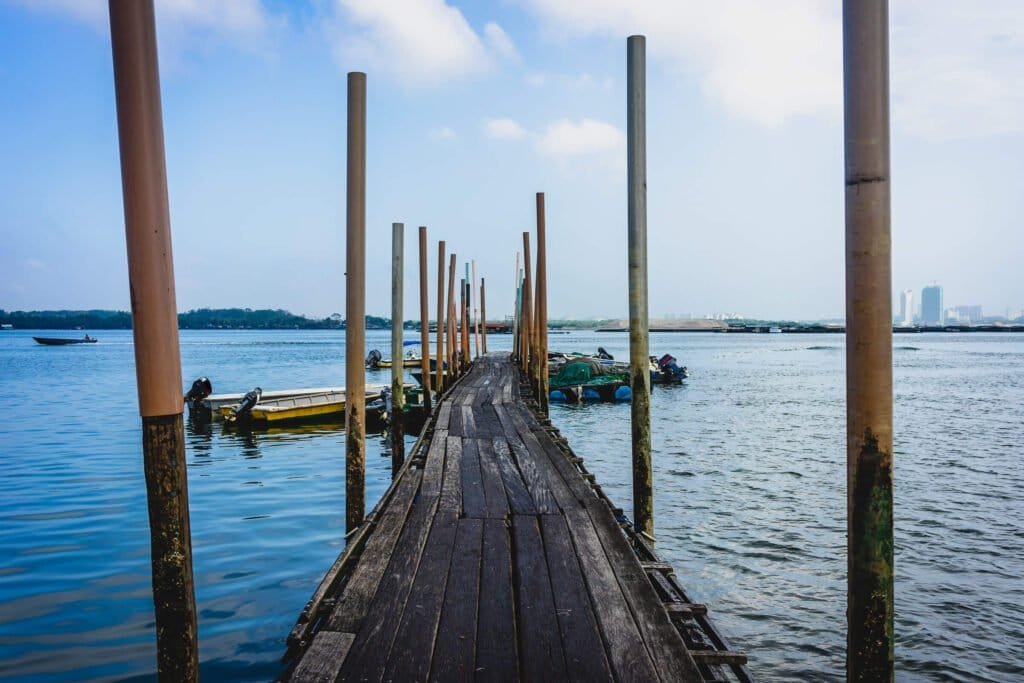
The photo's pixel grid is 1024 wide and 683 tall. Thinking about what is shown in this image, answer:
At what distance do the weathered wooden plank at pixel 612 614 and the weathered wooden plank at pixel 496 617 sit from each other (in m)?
0.50

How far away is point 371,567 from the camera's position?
5.00m

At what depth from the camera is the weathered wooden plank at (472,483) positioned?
6.69 meters

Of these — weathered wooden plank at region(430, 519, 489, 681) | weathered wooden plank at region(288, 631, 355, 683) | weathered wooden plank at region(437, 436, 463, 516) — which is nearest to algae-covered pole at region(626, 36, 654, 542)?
weathered wooden plank at region(437, 436, 463, 516)

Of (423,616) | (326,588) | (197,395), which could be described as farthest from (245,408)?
(423,616)

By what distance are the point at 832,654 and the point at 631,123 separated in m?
5.62

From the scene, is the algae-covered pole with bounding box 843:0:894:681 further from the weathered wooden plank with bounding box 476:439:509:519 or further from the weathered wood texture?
the weathered wooden plank with bounding box 476:439:509:519

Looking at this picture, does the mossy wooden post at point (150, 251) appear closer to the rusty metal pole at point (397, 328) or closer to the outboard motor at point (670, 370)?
the rusty metal pole at point (397, 328)

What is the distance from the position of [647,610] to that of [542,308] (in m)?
14.1

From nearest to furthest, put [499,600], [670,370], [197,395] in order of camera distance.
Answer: [499,600], [197,395], [670,370]

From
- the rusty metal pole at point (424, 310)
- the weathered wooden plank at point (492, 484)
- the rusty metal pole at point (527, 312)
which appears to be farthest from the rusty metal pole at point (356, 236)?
the rusty metal pole at point (527, 312)

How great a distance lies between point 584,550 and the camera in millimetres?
5402

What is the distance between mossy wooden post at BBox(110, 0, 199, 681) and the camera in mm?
2803

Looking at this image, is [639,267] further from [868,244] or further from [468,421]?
[468,421]

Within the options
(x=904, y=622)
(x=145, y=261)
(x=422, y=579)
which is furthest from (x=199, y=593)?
(x=904, y=622)
